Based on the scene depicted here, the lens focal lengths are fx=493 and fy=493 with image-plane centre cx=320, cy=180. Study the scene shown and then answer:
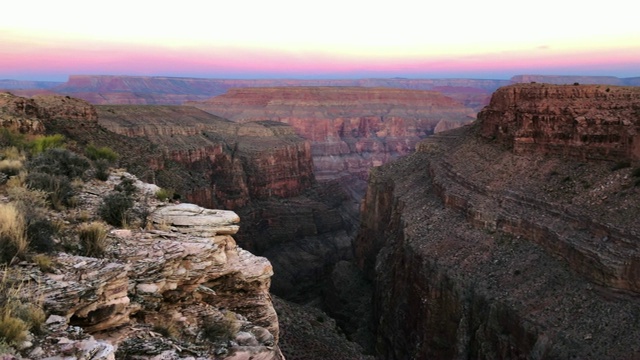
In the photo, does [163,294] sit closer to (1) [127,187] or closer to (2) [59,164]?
(1) [127,187]

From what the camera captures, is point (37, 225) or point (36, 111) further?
point (36, 111)

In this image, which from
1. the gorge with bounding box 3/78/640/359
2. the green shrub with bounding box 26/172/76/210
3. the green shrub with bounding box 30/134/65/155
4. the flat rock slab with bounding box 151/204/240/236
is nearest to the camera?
the green shrub with bounding box 26/172/76/210

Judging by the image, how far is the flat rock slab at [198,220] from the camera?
10.9 m

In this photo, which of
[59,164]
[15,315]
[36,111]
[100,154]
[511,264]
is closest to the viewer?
Result: [15,315]

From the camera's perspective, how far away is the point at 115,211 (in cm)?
1079

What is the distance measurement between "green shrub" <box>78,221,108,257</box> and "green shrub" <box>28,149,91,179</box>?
4.20 meters

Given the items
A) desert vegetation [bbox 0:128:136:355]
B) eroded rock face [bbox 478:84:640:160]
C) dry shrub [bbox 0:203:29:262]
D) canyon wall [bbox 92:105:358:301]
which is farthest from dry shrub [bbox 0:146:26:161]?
canyon wall [bbox 92:105:358:301]

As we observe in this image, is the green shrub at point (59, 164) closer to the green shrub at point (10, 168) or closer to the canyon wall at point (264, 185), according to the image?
the green shrub at point (10, 168)

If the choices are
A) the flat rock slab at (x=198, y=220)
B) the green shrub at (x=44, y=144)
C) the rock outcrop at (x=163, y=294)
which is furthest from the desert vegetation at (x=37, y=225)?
the green shrub at (x=44, y=144)

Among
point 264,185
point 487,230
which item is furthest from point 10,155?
point 264,185

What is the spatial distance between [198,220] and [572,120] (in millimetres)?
24084

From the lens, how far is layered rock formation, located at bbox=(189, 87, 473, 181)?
10994 centimetres

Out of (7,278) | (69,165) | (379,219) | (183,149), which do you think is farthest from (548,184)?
(183,149)

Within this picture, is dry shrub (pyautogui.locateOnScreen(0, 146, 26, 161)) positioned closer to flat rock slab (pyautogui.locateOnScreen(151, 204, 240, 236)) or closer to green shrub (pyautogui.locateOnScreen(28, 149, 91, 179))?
green shrub (pyautogui.locateOnScreen(28, 149, 91, 179))
